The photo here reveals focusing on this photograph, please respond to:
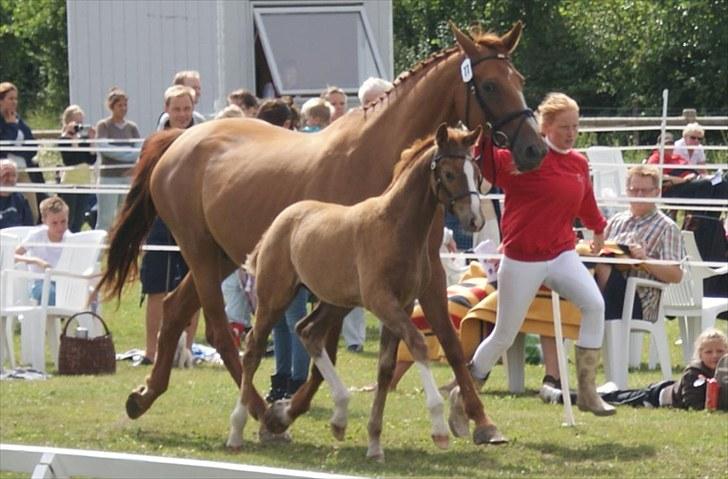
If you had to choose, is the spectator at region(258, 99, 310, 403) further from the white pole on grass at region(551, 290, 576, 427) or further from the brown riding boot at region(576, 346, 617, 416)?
the brown riding boot at region(576, 346, 617, 416)

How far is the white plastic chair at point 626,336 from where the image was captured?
11367 mm

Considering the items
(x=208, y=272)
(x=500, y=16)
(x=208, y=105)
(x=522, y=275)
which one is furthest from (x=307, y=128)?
(x=500, y=16)

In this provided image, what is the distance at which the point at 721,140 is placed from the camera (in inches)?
1118

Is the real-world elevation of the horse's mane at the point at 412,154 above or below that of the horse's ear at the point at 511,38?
below

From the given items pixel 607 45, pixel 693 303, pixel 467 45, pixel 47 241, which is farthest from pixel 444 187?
pixel 607 45

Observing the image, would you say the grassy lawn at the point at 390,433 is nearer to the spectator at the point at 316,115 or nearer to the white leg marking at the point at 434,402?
the white leg marking at the point at 434,402

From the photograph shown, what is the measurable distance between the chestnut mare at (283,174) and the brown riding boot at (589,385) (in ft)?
2.38

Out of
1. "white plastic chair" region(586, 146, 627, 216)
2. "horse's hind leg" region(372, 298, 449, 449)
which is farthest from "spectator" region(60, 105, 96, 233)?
"horse's hind leg" region(372, 298, 449, 449)

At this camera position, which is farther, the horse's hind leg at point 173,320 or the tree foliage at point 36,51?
the tree foliage at point 36,51

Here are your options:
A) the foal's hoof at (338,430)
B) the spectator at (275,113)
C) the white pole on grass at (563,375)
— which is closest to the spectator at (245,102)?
the spectator at (275,113)

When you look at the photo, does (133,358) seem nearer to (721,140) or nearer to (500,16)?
(721,140)

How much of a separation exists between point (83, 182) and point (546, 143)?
429 inches

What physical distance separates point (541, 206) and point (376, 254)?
115 cm

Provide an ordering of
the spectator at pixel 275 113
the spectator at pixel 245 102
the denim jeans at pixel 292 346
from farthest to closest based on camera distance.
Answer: the spectator at pixel 245 102 < the spectator at pixel 275 113 < the denim jeans at pixel 292 346
